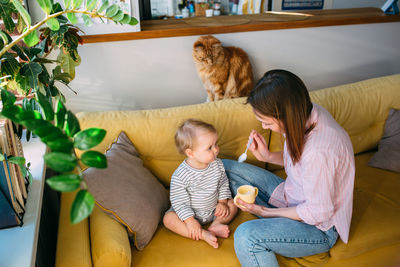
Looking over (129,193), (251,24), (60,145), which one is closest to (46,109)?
(60,145)

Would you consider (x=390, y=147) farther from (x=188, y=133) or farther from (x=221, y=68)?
(x=188, y=133)

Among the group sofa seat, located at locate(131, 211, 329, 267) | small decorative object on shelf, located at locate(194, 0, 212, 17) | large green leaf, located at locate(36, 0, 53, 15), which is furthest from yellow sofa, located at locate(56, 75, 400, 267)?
small decorative object on shelf, located at locate(194, 0, 212, 17)

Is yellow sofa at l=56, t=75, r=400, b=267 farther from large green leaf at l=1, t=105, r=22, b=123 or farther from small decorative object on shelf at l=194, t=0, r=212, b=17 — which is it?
small decorative object on shelf at l=194, t=0, r=212, b=17

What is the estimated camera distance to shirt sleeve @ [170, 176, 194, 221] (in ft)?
5.10

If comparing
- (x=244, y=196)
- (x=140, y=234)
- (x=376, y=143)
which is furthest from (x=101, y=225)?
(x=376, y=143)

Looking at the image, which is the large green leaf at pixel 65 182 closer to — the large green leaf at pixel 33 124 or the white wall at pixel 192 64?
the large green leaf at pixel 33 124

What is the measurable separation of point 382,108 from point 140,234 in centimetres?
176

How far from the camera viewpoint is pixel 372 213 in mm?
1719

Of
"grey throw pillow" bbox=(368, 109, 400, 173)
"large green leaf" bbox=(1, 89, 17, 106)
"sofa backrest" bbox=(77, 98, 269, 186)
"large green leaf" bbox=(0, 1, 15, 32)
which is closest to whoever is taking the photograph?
"large green leaf" bbox=(1, 89, 17, 106)

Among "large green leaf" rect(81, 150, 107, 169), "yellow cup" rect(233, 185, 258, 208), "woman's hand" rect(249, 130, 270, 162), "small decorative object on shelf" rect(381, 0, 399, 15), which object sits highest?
"small decorative object on shelf" rect(381, 0, 399, 15)

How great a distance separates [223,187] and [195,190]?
0.16 m

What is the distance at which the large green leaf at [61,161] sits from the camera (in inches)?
24.3

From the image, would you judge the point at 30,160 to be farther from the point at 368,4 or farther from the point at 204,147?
the point at 368,4

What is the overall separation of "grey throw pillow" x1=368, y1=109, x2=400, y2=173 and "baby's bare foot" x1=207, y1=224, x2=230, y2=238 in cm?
113
